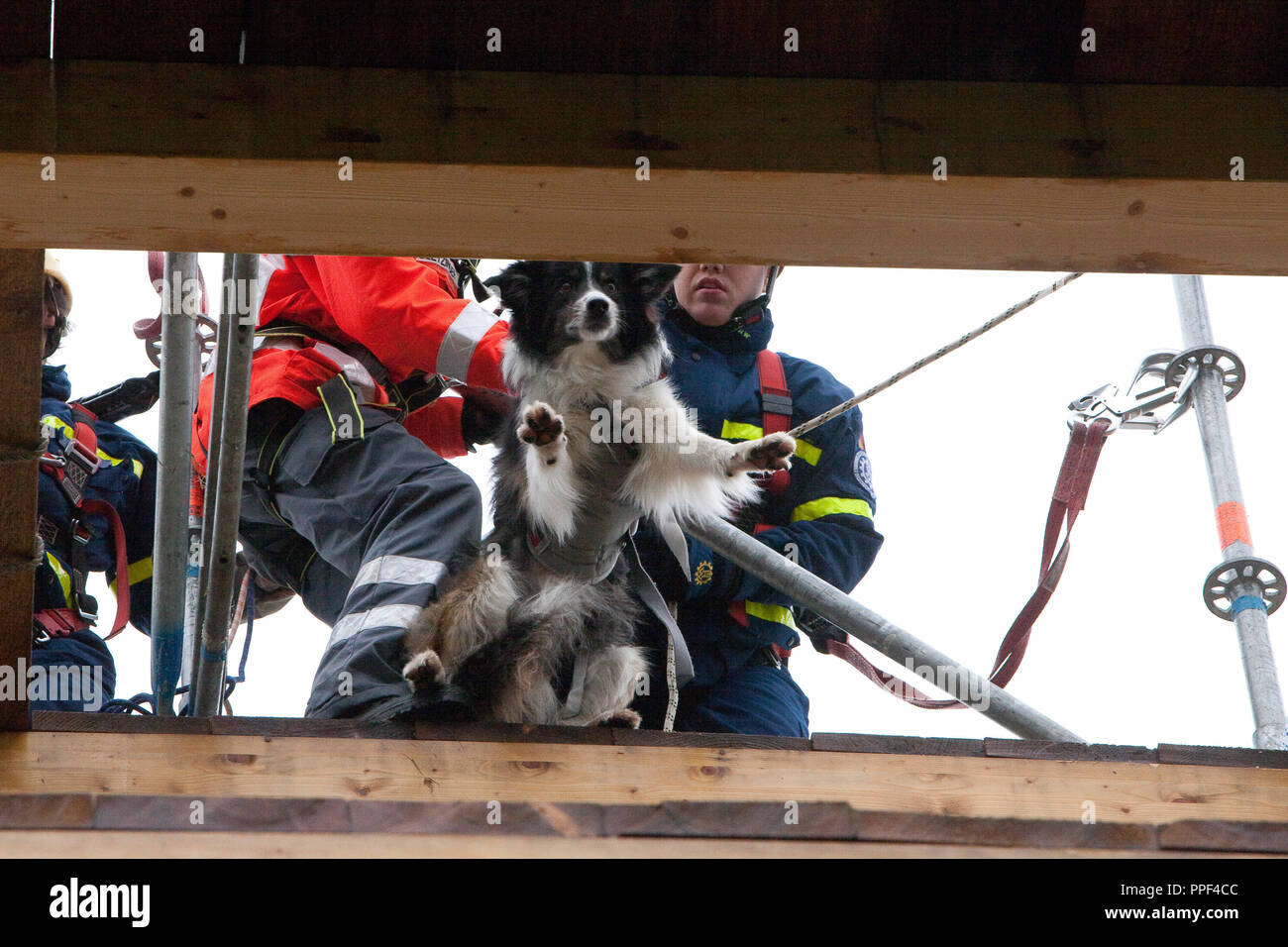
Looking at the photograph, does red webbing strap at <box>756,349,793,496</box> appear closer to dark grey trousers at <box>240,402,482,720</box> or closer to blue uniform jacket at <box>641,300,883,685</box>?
blue uniform jacket at <box>641,300,883,685</box>

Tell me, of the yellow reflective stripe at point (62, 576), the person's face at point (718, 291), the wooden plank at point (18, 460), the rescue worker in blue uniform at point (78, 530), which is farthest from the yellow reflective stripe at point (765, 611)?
the wooden plank at point (18, 460)

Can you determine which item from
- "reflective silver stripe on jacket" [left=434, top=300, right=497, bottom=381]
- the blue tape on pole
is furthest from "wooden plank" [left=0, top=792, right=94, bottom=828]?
the blue tape on pole

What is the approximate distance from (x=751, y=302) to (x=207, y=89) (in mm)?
3240

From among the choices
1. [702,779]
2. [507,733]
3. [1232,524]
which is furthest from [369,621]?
[1232,524]

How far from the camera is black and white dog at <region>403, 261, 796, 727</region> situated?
190 inches

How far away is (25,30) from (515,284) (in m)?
2.99

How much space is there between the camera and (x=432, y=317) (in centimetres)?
484

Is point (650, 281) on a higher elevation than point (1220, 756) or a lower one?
higher

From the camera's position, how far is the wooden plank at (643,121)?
2486 millimetres

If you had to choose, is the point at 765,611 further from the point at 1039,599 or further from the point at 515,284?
the point at 515,284

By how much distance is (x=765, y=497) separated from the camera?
18.8 feet

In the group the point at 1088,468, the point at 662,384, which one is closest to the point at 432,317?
the point at 662,384

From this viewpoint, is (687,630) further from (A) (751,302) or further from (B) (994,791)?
(B) (994,791)

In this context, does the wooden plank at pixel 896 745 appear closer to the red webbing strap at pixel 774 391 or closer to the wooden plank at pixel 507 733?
the wooden plank at pixel 507 733
